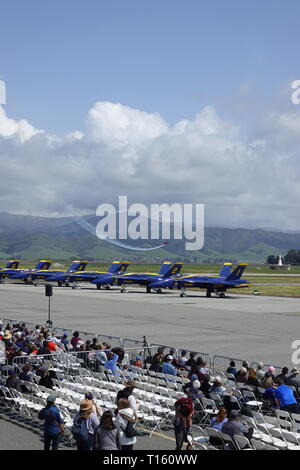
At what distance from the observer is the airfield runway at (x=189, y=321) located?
27688mm

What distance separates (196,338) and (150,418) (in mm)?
17174

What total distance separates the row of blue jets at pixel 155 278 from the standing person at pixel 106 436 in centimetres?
5314

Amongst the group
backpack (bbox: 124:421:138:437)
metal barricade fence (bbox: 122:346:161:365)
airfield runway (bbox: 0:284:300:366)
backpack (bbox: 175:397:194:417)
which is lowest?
airfield runway (bbox: 0:284:300:366)

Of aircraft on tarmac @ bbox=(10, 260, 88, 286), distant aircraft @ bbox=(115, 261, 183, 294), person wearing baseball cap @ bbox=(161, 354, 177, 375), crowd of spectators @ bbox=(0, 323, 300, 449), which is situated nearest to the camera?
crowd of spectators @ bbox=(0, 323, 300, 449)

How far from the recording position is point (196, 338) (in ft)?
98.2

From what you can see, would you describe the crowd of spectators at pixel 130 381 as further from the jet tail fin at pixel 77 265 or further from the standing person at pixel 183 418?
the jet tail fin at pixel 77 265

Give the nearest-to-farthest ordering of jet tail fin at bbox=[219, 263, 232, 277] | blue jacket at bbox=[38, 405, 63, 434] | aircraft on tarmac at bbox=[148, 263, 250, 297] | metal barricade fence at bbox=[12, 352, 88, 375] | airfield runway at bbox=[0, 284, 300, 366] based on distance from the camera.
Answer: blue jacket at bbox=[38, 405, 63, 434] → metal barricade fence at bbox=[12, 352, 88, 375] → airfield runway at bbox=[0, 284, 300, 366] → aircraft on tarmac at bbox=[148, 263, 250, 297] → jet tail fin at bbox=[219, 263, 232, 277]

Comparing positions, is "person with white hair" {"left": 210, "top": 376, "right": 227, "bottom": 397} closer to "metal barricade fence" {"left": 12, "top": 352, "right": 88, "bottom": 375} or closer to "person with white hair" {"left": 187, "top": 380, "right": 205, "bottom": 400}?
"person with white hair" {"left": 187, "top": 380, "right": 205, "bottom": 400}

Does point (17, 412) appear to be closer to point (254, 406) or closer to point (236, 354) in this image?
point (254, 406)

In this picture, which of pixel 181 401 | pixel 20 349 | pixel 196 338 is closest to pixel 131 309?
pixel 196 338

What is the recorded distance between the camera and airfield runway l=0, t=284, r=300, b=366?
90.8 feet

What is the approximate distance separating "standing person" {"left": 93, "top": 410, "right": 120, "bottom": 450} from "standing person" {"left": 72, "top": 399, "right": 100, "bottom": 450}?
0.78m

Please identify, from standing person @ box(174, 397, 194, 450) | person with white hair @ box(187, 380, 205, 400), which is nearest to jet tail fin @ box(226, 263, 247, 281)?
person with white hair @ box(187, 380, 205, 400)

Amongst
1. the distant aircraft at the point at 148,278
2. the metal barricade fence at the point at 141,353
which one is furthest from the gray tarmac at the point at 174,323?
the distant aircraft at the point at 148,278
